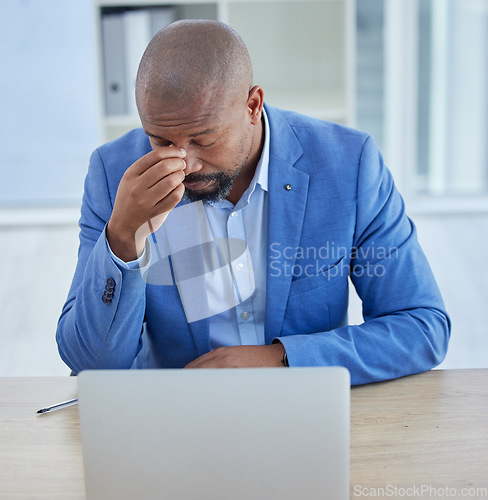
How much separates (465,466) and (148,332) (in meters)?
0.76

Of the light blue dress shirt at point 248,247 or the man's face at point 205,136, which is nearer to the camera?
the man's face at point 205,136

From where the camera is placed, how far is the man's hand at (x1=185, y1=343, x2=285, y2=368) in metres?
1.12

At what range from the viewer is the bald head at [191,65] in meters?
1.15

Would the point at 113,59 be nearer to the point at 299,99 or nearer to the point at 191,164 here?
the point at 299,99

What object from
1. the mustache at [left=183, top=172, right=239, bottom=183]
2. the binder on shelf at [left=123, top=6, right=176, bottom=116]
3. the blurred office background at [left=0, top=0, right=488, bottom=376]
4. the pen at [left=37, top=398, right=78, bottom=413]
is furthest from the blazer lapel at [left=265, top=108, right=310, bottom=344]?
the binder on shelf at [left=123, top=6, right=176, bottom=116]

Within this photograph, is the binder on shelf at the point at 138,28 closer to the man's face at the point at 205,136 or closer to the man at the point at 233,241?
the man at the point at 233,241

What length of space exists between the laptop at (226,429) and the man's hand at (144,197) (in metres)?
0.48

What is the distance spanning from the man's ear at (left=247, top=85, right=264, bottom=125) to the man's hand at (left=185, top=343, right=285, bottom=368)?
1.62 feet

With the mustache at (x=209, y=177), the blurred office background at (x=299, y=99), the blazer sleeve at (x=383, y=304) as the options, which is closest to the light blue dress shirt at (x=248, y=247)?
the mustache at (x=209, y=177)

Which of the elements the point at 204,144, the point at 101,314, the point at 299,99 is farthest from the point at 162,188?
the point at 299,99

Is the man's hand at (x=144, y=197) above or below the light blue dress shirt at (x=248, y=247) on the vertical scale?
above

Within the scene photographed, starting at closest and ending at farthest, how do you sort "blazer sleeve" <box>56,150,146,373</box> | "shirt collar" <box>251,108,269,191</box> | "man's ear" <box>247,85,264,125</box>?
"blazer sleeve" <box>56,150,146,373</box>, "man's ear" <box>247,85,264,125</box>, "shirt collar" <box>251,108,269,191</box>

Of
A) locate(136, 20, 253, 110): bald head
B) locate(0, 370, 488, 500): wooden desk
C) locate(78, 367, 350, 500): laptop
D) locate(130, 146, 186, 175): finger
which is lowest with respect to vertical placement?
locate(0, 370, 488, 500): wooden desk

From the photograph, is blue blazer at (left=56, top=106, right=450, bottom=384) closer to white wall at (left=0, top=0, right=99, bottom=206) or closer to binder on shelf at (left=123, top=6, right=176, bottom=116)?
binder on shelf at (left=123, top=6, right=176, bottom=116)
